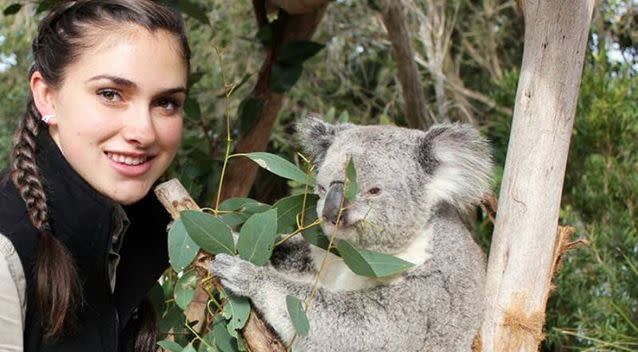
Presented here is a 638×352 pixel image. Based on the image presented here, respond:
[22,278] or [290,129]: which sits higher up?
[22,278]

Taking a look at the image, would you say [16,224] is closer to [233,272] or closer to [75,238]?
[75,238]

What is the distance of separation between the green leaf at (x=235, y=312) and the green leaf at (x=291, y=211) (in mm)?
202

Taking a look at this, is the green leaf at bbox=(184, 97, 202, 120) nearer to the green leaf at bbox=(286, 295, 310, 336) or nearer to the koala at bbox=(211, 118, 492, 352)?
the koala at bbox=(211, 118, 492, 352)

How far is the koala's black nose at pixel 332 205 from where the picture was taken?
185cm

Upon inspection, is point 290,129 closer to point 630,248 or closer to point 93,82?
point 630,248

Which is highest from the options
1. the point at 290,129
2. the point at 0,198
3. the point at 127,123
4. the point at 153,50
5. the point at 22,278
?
the point at 153,50

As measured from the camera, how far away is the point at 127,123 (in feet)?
5.36

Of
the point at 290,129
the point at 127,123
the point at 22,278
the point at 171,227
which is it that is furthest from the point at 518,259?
the point at 290,129

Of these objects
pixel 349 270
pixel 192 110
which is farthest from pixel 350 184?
pixel 192 110

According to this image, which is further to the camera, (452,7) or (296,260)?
(452,7)

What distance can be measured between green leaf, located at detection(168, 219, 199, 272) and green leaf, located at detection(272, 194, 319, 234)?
257 mm

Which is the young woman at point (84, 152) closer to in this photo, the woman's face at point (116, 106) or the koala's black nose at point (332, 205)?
the woman's face at point (116, 106)

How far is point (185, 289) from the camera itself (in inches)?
70.2

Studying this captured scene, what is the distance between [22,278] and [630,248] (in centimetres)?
286
